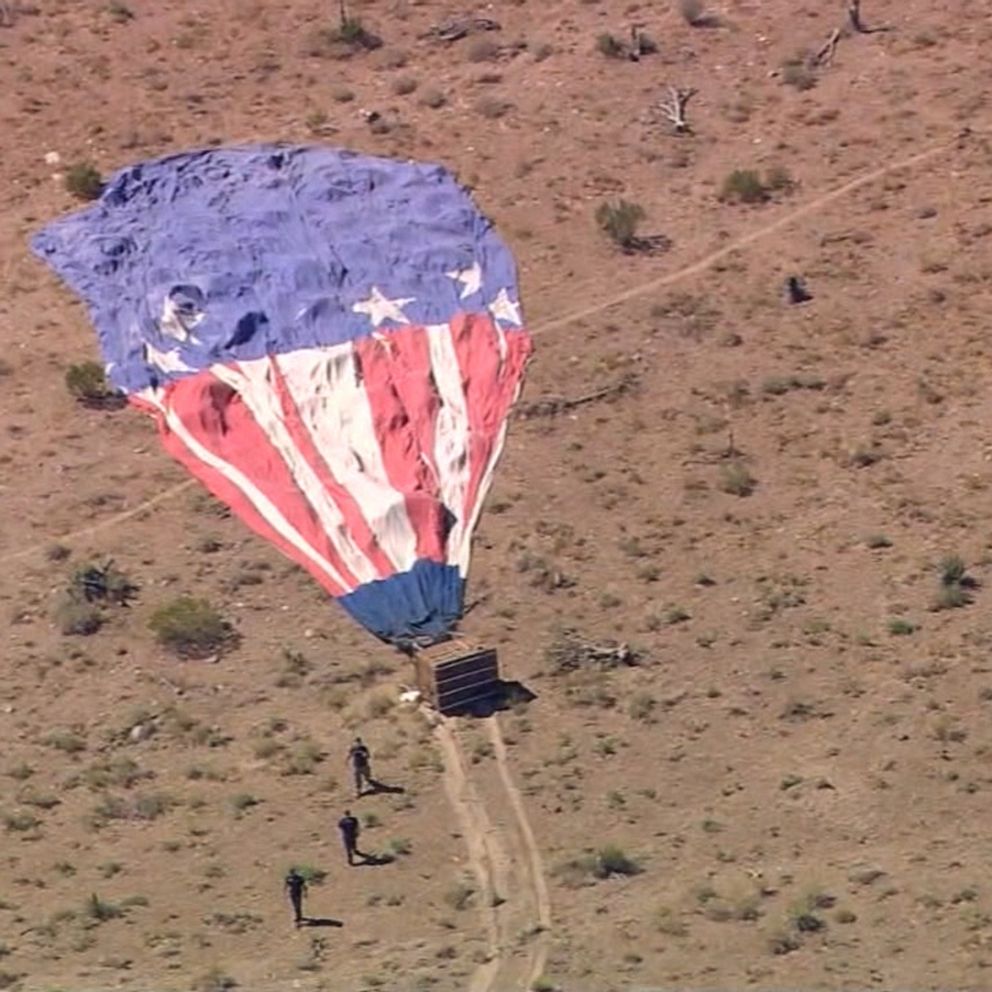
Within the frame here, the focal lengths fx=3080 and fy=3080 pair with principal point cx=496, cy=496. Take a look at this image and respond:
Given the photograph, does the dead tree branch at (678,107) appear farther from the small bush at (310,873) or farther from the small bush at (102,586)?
the small bush at (310,873)

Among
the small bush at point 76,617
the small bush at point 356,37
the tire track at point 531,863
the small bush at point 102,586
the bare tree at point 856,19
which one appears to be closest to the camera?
the tire track at point 531,863

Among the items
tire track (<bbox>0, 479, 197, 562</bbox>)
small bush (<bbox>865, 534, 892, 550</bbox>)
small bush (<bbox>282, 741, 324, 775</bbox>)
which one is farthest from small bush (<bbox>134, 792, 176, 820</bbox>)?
small bush (<bbox>865, 534, 892, 550</bbox>)

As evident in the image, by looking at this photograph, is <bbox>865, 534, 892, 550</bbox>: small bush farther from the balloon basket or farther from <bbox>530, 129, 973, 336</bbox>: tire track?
<bbox>530, 129, 973, 336</bbox>: tire track

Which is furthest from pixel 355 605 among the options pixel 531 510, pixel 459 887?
pixel 459 887

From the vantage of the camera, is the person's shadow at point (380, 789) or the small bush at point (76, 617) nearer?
the person's shadow at point (380, 789)

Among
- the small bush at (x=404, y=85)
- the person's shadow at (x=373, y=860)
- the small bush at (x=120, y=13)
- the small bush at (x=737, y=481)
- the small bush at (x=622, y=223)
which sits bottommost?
the person's shadow at (x=373, y=860)

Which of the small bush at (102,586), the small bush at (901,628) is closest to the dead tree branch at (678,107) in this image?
the small bush at (901,628)

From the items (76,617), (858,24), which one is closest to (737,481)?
(76,617)
